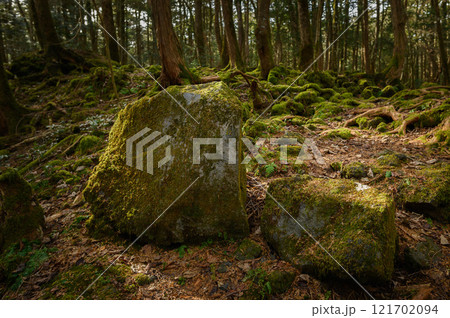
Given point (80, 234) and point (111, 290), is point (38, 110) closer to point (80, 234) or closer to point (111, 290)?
point (80, 234)

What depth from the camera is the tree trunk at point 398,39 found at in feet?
33.7

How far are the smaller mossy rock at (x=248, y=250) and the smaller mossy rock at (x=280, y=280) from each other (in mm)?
318

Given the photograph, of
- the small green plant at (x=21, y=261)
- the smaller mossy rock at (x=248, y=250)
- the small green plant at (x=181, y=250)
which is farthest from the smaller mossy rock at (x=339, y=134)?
the small green plant at (x=21, y=261)

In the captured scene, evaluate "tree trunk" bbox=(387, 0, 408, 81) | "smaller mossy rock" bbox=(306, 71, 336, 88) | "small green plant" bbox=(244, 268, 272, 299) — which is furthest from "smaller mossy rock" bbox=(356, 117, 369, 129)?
"tree trunk" bbox=(387, 0, 408, 81)

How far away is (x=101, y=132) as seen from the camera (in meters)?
5.83

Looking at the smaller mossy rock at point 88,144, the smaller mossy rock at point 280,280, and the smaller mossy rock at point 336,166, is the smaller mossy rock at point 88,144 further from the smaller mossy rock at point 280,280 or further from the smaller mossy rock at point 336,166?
the smaller mossy rock at point 336,166

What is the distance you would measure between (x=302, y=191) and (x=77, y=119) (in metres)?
7.52

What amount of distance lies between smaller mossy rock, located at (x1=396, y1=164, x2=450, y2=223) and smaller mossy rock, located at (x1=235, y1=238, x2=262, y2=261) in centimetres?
202

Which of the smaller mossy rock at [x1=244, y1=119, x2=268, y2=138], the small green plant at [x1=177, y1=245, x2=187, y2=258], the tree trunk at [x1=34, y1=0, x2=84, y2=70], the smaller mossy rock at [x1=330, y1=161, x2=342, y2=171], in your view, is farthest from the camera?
the tree trunk at [x1=34, y1=0, x2=84, y2=70]

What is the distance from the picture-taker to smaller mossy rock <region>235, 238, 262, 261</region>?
2443 millimetres

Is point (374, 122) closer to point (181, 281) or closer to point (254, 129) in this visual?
point (254, 129)

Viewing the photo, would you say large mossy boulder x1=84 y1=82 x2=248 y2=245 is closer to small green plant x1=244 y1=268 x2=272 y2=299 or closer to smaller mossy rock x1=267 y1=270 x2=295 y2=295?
small green plant x1=244 y1=268 x2=272 y2=299

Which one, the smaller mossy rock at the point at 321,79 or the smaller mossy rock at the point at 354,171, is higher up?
the smaller mossy rock at the point at 321,79

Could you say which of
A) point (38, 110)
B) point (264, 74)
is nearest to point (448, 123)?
point (264, 74)
